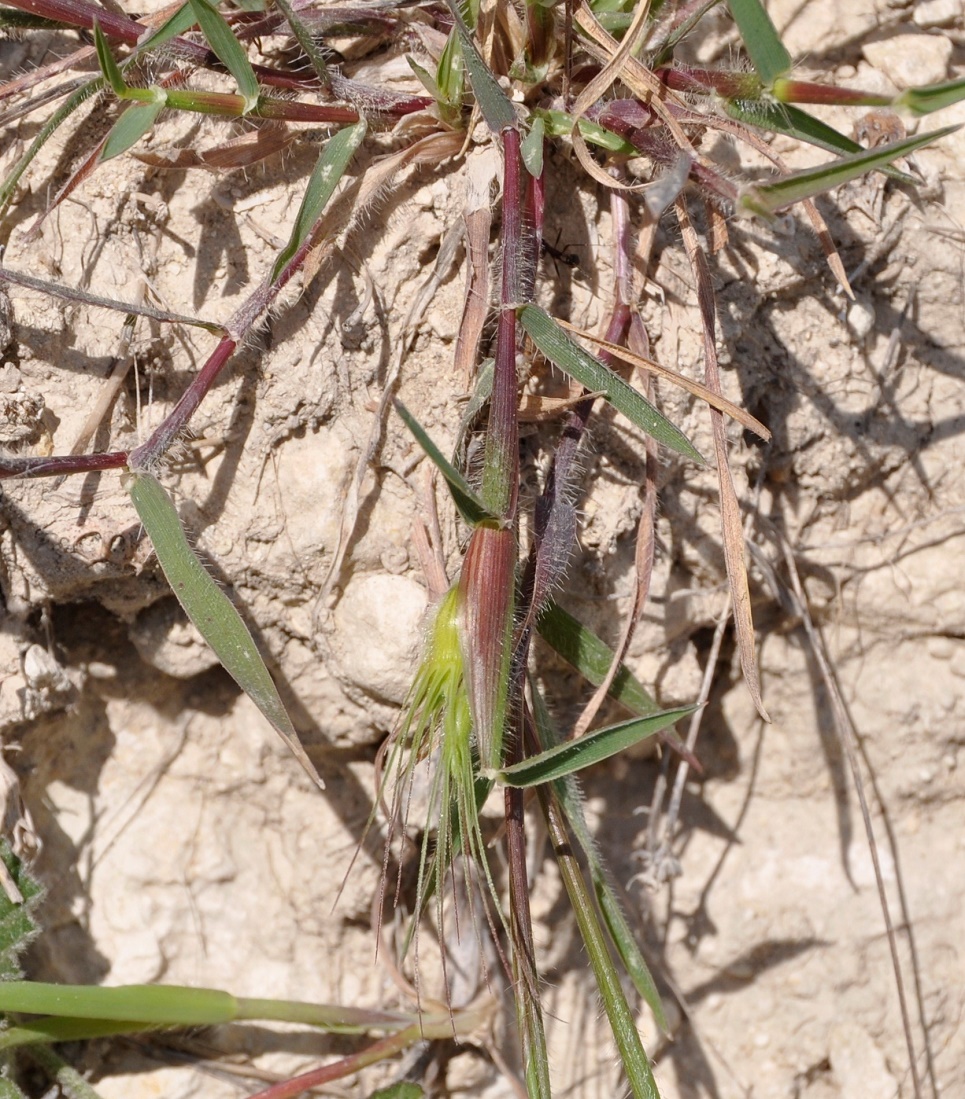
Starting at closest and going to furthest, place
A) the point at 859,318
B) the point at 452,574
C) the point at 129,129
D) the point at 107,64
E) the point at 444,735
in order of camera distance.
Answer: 1. the point at 444,735
2. the point at 107,64
3. the point at 129,129
4. the point at 452,574
5. the point at 859,318

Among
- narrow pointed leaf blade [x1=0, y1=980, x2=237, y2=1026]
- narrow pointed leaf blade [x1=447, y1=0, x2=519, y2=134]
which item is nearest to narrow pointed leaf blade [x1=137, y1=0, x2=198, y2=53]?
narrow pointed leaf blade [x1=447, y1=0, x2=519, y2=134]

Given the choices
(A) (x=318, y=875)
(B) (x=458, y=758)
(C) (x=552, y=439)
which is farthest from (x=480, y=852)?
(A) (x=318, y=875)

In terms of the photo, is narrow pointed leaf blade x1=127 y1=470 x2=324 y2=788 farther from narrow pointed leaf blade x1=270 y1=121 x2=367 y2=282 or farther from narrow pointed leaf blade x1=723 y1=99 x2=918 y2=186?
narrow pointed leaf blade x1=723 y1=99 x2=918 y2=186

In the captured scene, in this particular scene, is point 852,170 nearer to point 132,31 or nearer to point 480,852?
point 480,852

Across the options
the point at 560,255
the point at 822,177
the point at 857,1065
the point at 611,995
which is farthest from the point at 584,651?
the point at 857,1065

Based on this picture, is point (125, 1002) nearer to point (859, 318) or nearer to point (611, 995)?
point (611, 995)

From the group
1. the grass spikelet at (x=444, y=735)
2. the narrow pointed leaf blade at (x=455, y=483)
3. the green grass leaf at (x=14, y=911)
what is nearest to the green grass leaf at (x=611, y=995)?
the grass spikelet at (x=444, y=735)
